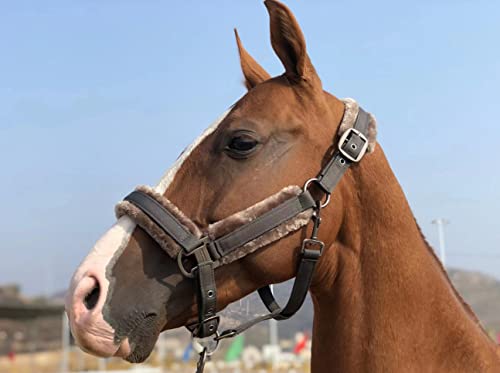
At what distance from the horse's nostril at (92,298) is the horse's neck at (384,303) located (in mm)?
1264

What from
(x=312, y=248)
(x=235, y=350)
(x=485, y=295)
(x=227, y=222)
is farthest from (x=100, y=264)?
(x=485, y=295)

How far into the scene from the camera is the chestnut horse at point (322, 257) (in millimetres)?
Answer: 3205

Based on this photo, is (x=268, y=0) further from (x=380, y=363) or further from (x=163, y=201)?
(x=380, y=363)

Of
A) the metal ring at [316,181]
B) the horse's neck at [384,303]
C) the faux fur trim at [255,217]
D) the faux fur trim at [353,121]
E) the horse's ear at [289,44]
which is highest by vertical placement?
the horse's ear at [289,44]

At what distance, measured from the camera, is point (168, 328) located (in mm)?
3318

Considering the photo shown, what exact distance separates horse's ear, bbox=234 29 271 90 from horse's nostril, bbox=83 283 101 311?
1777 millimetres

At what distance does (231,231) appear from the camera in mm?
3295

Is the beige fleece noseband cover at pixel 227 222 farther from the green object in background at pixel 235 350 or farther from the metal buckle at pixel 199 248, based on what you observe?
the green object in background at pixel 235 350

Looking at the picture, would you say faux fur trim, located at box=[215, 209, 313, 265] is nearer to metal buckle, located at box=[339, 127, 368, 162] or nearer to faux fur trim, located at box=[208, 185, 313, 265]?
faux fur trim, located at box=[208, 185, 313, 265]

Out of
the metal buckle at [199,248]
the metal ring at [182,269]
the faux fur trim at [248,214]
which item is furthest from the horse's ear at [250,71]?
the metal ring at [182,269]

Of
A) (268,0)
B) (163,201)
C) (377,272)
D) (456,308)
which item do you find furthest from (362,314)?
(268,0)

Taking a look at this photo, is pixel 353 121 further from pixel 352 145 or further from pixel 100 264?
pixel 100 264

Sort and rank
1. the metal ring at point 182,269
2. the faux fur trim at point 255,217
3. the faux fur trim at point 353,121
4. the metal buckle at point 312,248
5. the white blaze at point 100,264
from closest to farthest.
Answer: the white blaze at point 100,264
the metal ring at point 182,269
the faux fur trim at point 255,217
the metal buckle at point 312,248
the faux fur trim at point 353,121

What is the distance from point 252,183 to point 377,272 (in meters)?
0.87
